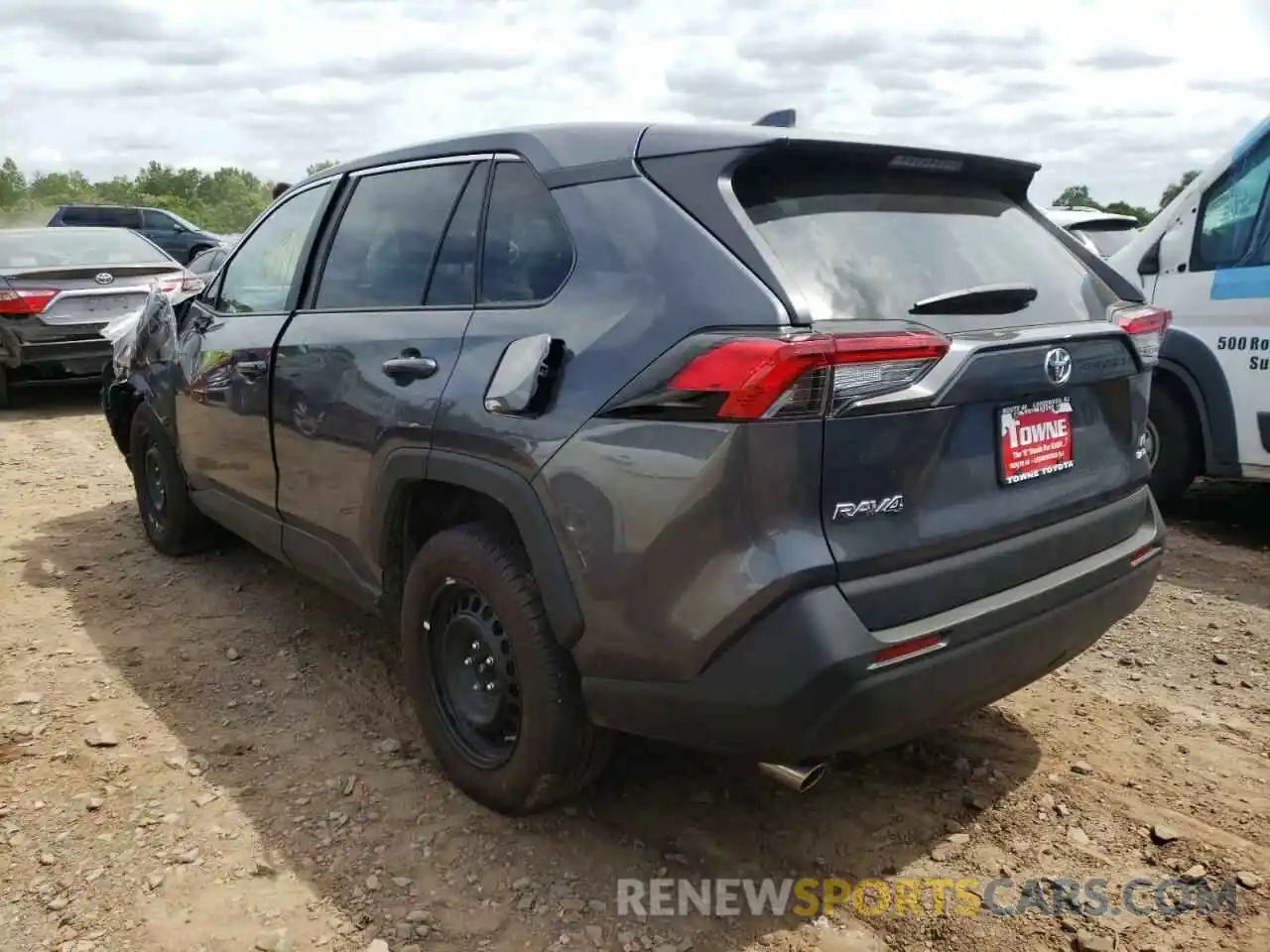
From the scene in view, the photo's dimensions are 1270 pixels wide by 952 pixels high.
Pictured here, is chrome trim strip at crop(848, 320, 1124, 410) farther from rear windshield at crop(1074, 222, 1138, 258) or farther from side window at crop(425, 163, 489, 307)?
rear windshield at crop(1074, 222, 1138, 258)

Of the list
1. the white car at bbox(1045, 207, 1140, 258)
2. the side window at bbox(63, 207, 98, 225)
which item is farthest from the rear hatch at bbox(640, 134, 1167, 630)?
the side window at bbox(63, 207, 98, 225)

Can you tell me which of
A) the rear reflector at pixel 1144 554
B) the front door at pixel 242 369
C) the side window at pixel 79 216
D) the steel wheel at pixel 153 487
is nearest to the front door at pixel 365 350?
the front door at pixel 242 369

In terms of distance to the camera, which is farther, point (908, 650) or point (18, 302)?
point (18, 302)

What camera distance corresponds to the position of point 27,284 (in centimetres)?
848

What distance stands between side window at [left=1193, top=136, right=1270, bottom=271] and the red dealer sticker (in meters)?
3.10

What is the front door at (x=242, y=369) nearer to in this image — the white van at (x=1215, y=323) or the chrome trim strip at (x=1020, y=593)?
the chrome trim strip at (x=1020, y=593)

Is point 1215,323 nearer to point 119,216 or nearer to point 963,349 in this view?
point 963,349

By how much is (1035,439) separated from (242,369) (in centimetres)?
273

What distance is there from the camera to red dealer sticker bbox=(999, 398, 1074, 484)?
234 cm

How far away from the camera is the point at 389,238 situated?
320cm

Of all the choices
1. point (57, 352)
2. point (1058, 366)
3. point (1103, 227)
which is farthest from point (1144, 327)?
point (57, 352)

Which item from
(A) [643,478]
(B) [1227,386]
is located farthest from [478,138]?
(B) [1227,386]

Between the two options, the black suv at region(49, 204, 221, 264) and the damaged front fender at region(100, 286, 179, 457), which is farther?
the black suv at region(49, 204, 221, 264)

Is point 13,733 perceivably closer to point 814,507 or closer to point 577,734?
point 577,734
